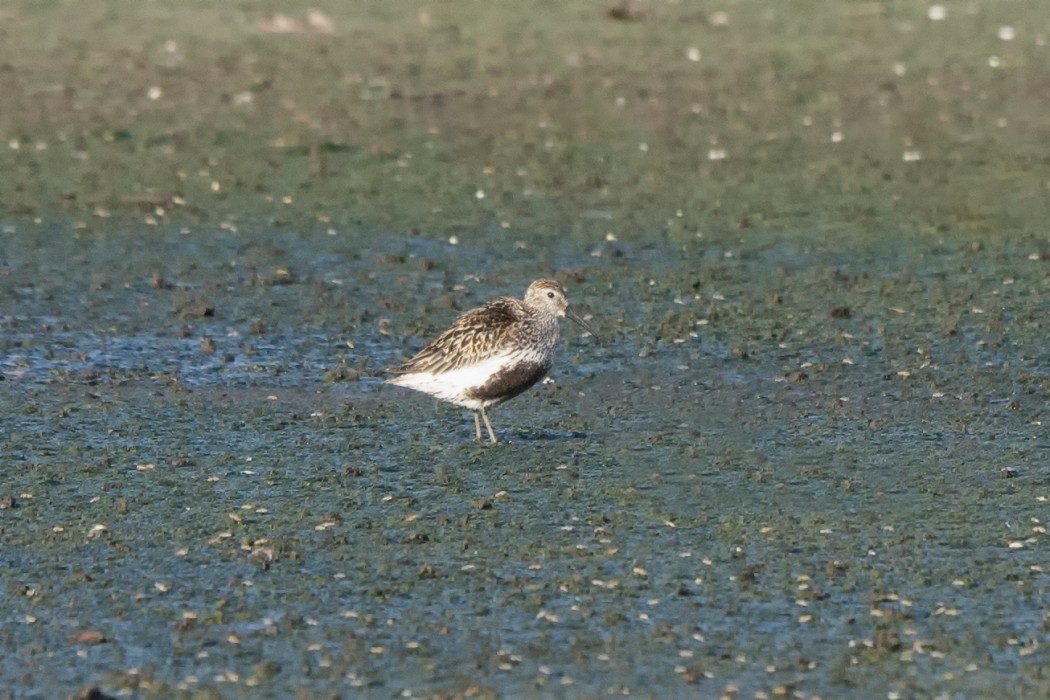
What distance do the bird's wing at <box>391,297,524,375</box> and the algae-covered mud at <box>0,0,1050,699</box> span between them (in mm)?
488

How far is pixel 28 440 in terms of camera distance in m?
12.5

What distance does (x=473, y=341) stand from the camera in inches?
510

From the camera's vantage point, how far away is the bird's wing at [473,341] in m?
12.8

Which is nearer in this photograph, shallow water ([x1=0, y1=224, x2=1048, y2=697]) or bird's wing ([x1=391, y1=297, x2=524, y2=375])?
shallow water ([x1=0, y1=224, x2=1048, y2=697])

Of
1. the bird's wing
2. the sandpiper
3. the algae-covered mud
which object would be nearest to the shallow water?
the algae-covered mud

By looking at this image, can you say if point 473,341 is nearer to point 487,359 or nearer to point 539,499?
point 487,359

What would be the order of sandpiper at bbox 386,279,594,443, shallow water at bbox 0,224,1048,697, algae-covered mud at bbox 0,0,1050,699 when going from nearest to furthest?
shallow water at bbox 0,224,1048,697 → algae-covered mud at bbox 0,0,1050,699 → sandpiper at bbox 386,279,594,443

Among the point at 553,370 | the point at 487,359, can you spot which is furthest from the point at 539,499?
the point at 553,370

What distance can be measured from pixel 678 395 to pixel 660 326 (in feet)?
5.85

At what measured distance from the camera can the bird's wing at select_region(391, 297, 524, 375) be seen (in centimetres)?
1282

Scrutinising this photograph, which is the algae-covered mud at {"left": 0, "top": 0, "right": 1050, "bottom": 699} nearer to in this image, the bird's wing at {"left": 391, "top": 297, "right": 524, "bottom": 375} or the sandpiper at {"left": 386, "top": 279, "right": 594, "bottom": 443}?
the sandpiper at {"left": 386, "top": 279, "right": 594, "bottom": 443}

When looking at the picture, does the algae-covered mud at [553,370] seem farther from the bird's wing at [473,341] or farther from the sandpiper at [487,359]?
the bird's wing at [473,341]

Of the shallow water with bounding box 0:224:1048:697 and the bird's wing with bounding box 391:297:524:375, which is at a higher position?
the bird's wing with bounding box 391:297:524:375

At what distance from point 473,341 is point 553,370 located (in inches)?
73.0
